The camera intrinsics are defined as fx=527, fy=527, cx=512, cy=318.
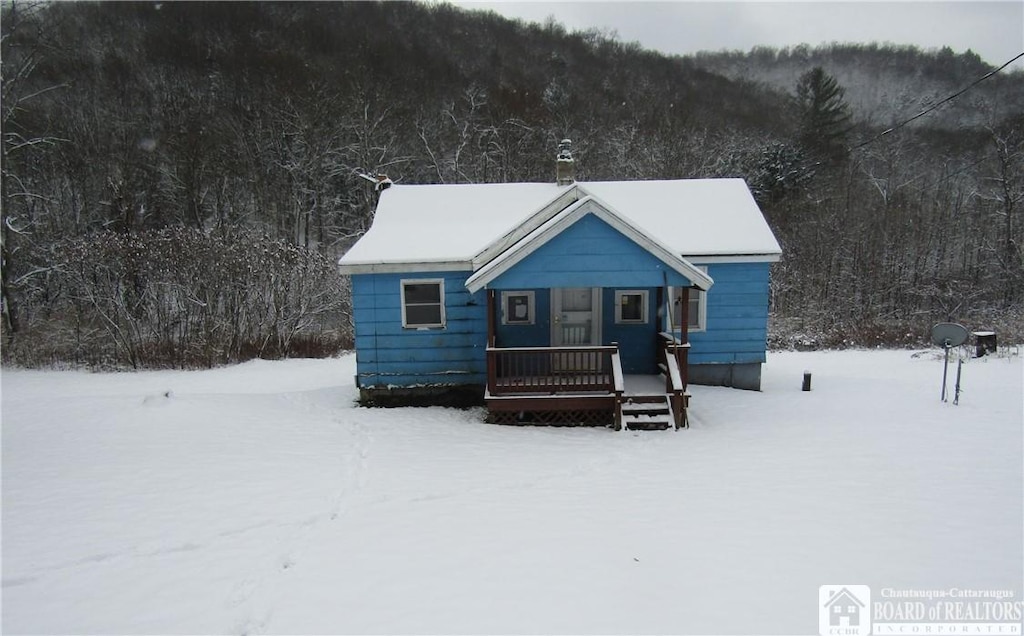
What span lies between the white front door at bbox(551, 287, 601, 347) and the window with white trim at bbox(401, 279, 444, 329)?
259 cm

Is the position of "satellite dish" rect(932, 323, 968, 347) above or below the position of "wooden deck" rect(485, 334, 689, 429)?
above

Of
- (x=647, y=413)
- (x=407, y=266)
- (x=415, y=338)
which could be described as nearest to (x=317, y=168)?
(x=407, y=266)

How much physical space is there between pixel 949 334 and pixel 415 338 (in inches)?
427

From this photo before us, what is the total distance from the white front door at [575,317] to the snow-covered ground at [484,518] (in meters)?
2.77

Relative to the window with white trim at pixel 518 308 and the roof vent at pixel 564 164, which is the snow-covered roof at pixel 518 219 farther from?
the window with white trim at pixel 518 308

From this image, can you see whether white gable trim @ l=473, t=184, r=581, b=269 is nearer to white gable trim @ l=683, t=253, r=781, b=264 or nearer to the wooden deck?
the wooden deck

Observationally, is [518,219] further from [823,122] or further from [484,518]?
[823,122]

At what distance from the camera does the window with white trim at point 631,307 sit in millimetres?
12117

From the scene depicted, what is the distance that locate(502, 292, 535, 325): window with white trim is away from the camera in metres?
12.0

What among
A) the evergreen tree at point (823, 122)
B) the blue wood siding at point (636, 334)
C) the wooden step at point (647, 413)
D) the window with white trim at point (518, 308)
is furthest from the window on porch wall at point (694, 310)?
the evergreen tree at point (823, 122)

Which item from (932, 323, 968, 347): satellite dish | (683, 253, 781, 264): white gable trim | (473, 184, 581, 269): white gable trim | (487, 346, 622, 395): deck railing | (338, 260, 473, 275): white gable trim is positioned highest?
(473, 184, 581, 269): white gable trim

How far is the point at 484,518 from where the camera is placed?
20.4ft

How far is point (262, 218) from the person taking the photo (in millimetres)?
33906

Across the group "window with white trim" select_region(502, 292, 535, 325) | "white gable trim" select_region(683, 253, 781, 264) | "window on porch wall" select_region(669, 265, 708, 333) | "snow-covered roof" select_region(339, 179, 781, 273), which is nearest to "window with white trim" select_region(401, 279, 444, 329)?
"snow-covered roof" select_region(339, 179, 781, 273)
